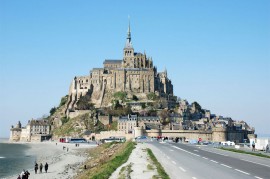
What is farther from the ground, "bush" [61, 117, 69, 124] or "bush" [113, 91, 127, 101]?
"bush" [113, 91, 127, 101]

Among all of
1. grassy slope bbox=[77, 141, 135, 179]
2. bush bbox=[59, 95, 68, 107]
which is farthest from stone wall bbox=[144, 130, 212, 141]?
grassy slope bbox=[77, 141, 135, 179]

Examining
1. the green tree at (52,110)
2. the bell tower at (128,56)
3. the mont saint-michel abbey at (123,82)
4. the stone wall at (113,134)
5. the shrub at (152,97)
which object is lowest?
the stone wall at (113,134)

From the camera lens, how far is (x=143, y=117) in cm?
11550

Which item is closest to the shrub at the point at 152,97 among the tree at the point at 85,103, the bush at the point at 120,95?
the bush at the point at 120,95

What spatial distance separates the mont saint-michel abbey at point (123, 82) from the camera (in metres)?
139

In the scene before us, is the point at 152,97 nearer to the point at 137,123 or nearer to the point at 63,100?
the point at 137,123

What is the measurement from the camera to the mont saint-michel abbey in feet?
456

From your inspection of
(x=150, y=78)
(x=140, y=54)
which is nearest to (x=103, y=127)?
(x=150, y=78)

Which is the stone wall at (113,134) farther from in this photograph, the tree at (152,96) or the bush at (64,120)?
the tree at (152,96)

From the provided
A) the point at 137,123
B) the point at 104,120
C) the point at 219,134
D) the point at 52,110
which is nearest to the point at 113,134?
the point at 137,123

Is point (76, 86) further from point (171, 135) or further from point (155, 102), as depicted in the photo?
point (171, 135)

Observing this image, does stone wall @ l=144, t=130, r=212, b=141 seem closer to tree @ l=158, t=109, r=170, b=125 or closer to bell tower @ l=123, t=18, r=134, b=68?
tree @ l=158, t=109, r=170, b=125

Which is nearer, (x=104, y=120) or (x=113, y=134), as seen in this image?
(x=113, y=134)

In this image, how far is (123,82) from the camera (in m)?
139
